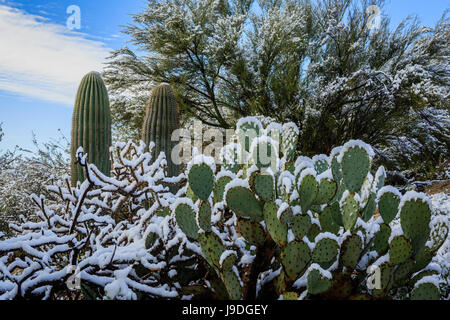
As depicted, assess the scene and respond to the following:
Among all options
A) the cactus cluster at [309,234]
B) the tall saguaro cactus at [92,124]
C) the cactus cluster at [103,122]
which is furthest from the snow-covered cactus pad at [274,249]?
the tall saguaro cactus at [92,124]

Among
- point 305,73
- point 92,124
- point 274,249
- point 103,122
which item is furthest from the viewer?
point 305,73

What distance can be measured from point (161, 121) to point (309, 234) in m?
4.92

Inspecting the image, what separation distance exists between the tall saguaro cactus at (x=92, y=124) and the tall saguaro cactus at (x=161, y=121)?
23.7 inches

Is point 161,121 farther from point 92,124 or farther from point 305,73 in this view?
point 305,73

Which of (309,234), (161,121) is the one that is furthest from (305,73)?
(309,234)

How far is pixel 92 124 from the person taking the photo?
5.68 metres

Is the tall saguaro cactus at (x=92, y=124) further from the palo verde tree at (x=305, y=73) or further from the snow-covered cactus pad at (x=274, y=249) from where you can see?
the snow-covered cactus pad at (x=274, y=249)

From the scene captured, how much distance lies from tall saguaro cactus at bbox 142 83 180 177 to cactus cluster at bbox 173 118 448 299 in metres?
4.66

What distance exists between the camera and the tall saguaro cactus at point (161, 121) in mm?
5863

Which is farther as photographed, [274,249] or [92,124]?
[92,124]

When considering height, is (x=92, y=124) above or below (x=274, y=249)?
above

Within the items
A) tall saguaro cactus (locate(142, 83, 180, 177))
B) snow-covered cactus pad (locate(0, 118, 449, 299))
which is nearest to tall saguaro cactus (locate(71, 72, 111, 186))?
tall saguaro cactus (locate(142, 83, 180, 177))

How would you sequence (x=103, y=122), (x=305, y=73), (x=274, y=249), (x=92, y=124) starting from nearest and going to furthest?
(x=274, y=249)
(x=92, y=124)
(x=103, y=122)
(x=305, y=73)

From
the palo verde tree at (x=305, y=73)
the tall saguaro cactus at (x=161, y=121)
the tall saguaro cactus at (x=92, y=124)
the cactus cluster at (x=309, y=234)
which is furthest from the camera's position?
the palo verde tree at (x=305, y=73)
